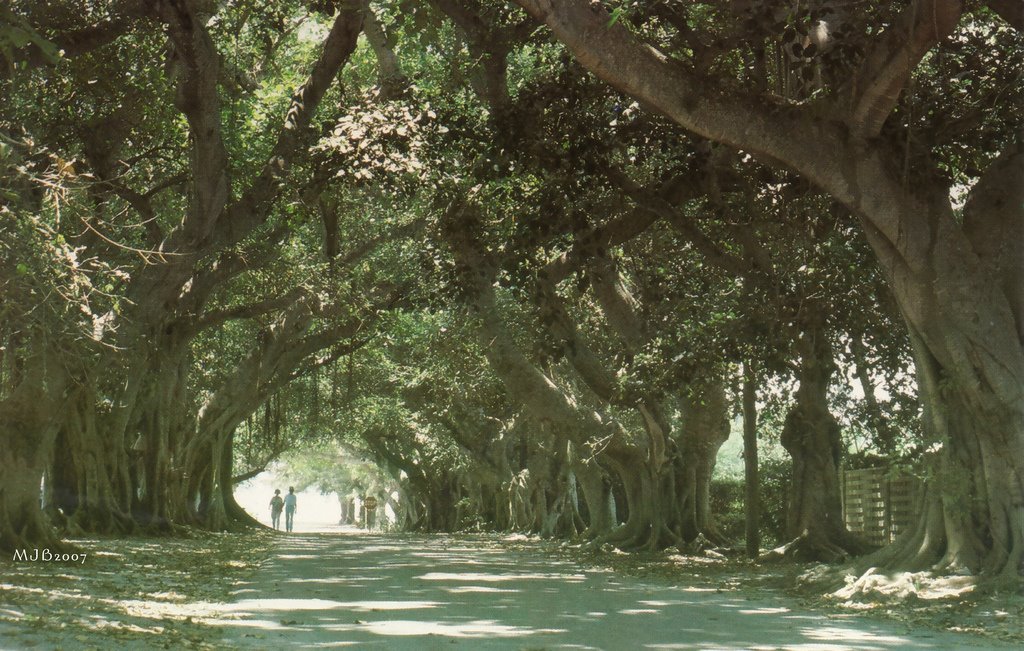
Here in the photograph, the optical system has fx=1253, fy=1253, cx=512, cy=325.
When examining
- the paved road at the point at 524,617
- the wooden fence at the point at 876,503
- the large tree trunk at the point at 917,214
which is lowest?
the paved road at the point at 524,617

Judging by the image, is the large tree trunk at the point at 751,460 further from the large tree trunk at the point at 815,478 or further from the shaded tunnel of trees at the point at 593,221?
the large tree trunk at the point at 815,478

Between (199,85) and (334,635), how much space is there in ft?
28.7

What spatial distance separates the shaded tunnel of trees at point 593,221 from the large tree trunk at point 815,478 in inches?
1.8

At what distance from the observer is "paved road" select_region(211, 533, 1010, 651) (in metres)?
7.83

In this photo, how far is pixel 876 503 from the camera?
20.0m

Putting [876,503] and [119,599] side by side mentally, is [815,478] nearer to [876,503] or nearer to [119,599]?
[876,503]

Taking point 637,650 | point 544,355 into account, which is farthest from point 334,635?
point 544,355

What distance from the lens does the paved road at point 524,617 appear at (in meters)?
Answer: 7.83

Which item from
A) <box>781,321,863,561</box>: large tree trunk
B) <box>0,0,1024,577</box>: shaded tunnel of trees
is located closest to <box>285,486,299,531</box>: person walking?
<box>0,0,1024,577</box>: shaded tunnel of trees

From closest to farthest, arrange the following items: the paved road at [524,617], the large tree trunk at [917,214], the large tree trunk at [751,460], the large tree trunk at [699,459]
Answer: the paved road at [524,617] → the large tree trunk at [917,214] → the large tree trunk at [751,460] → the large tree trunk at [699,459]

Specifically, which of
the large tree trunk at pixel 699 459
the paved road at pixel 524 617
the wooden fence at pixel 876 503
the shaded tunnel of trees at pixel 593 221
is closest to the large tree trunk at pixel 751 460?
the shaded tunnel of trees at pixel 593 221

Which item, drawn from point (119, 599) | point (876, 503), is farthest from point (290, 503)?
point (119, 599)

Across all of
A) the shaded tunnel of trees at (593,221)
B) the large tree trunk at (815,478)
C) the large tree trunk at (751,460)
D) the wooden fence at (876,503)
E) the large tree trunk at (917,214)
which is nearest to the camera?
the large tree trunk at (917,214)

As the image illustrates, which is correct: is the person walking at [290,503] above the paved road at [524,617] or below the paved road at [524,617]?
above
